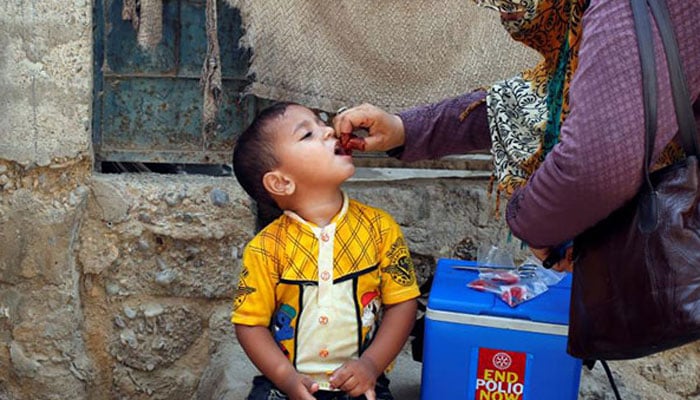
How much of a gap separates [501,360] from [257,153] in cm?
73

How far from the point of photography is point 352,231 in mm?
2109

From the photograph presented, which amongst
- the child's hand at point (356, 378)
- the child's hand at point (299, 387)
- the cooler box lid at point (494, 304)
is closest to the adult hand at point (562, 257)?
the cooler box lid at point (494, 304)

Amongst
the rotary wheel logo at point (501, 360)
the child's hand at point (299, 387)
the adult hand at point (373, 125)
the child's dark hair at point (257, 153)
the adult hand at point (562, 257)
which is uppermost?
the adult hand at point (373, 125)

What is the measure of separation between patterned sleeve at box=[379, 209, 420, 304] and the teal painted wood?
27.1 inches

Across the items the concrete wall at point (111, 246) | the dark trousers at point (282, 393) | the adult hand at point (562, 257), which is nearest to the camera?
the adult hand at point (562, 257)

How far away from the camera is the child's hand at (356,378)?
1.99 m

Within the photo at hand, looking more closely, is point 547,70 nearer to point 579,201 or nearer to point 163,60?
point 579,201

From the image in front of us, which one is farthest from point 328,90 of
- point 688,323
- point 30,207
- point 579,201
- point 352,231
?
point 688,323

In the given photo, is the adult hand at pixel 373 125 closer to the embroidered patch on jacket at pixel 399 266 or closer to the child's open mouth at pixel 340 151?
the child's open mouth at pixel 340 151

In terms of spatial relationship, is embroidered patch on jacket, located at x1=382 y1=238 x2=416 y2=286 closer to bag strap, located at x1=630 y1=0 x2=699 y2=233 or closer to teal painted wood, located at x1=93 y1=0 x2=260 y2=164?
teal painted wood, located at x1=93 y1=0 x2=260 y2=164

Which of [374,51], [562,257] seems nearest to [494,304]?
[562,257]

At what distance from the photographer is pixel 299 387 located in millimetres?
1979

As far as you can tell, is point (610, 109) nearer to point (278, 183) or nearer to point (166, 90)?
point (278, 183)

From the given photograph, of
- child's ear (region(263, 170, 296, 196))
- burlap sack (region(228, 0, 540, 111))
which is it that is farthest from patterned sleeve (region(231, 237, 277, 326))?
burlap sack (region(228, 0, 540, 111))
